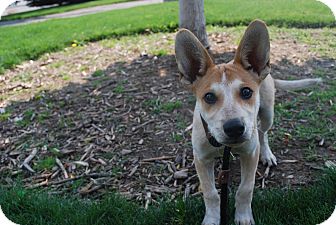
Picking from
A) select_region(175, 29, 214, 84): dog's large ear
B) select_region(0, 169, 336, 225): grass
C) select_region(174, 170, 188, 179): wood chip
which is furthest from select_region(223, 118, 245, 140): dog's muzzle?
select_region(174, 170, 188, 179): wood chip

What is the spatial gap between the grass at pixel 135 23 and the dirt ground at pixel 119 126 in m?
1.24

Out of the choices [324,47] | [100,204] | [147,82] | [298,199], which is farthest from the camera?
[324,47]

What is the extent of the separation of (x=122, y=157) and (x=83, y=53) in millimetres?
4712

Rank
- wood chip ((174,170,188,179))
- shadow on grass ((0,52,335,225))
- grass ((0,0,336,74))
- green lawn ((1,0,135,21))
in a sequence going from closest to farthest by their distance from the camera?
shadow on grass ((0,52,335,225)) → wood chip ((174,170,188,179)) → grass ((0,0,336,74)) → green lawn ((1,0,135,21))

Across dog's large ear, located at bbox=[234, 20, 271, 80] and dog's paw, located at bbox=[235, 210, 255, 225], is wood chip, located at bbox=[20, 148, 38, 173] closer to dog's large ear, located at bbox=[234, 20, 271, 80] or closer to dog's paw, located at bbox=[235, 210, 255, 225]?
dog's paw, located at bbox=[235, 210, 255, 225]

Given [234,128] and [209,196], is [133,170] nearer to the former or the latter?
[209,196]

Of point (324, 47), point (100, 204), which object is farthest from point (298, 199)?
point (324, 47)

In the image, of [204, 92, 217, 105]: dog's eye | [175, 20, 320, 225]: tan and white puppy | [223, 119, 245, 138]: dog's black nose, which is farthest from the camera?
[204, 92, 217, 105]: dog's eye

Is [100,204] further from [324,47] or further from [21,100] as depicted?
[324,47]

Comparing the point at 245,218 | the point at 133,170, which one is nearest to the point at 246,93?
the point at 245,218

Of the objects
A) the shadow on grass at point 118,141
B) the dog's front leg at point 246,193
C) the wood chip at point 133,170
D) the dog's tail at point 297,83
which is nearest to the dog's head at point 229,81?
the dog's front leg at point 246,193

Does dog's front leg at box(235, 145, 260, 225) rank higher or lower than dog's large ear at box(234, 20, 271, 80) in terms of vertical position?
lower

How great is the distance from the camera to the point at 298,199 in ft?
11.2

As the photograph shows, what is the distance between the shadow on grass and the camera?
3.49m
